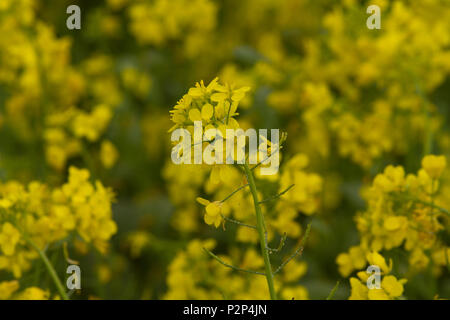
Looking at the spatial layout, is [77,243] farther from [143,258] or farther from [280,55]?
[280,55]

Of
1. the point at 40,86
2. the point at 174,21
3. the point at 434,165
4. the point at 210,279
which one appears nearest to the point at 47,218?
the point at 210,279

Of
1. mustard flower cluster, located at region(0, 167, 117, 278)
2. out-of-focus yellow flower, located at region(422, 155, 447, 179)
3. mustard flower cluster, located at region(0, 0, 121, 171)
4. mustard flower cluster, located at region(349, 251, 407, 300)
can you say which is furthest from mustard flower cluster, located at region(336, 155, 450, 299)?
mustard flower cluster, located at region(0, 0, 121, 171)

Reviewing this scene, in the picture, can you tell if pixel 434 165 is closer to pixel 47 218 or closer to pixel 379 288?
pixel 379 288

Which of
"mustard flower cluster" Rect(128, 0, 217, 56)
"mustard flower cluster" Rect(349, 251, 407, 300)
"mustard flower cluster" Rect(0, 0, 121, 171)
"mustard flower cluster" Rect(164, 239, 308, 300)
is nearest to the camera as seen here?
"mustard flower cluster" Rect(349, 251, 407, 300)

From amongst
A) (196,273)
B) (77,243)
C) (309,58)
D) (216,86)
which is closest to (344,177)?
(309,58)

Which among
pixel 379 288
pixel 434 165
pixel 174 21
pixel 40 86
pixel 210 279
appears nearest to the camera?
pixel 379 288

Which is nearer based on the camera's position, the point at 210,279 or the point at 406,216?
the point at 406,216

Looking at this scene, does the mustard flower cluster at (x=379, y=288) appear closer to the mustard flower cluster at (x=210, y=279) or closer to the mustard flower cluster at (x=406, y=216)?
the mustard flower cluster at (x=406, y=216)

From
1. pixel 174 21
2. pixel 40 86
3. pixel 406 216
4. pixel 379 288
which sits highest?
pixel 174 21

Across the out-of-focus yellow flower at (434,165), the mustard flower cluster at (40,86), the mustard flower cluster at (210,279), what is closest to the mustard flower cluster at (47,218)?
the mustard flower cluster at (210,279)

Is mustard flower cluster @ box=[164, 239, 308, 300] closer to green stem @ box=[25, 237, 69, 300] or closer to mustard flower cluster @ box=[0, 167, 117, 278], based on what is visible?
mustard flower cluster @ box=[0, 167, 117, 278]

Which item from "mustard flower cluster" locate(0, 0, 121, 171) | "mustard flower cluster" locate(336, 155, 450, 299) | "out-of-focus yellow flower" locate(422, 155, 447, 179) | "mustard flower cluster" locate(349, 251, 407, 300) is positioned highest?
"mustard flower cluster" locate(0, 0, 121, 171)

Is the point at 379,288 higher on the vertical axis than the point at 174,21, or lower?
lower
